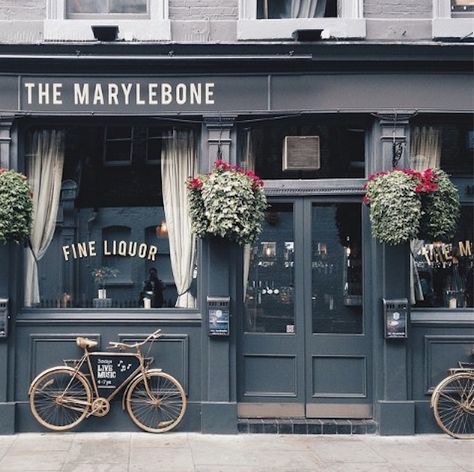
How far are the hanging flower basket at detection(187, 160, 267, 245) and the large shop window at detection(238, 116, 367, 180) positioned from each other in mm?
690

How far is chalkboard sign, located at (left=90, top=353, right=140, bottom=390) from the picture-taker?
9352mm

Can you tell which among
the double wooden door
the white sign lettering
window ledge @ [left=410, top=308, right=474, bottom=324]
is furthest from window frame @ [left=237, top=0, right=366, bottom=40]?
window ledge @ [left=410, top=308, right=474, bottom=324]

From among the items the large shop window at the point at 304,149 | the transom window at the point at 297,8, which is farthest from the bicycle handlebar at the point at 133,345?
the transom window at the point at 297,8

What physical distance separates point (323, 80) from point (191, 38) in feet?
6.08

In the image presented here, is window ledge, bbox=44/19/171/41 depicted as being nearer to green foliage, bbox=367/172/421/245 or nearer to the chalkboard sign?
green foliage, bbox=367/172/421/245

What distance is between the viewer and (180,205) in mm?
9969

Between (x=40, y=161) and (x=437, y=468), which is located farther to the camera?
(x=40, y=161)

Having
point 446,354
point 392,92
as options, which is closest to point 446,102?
point 392,92

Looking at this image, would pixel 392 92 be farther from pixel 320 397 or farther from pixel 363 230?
pixel 320 397

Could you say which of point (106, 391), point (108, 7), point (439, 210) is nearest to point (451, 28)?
point (439, 210)

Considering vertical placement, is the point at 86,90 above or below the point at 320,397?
above

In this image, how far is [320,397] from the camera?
972 cm

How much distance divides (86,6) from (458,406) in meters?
7.33

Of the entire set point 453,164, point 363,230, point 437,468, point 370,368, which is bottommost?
point 437,468
